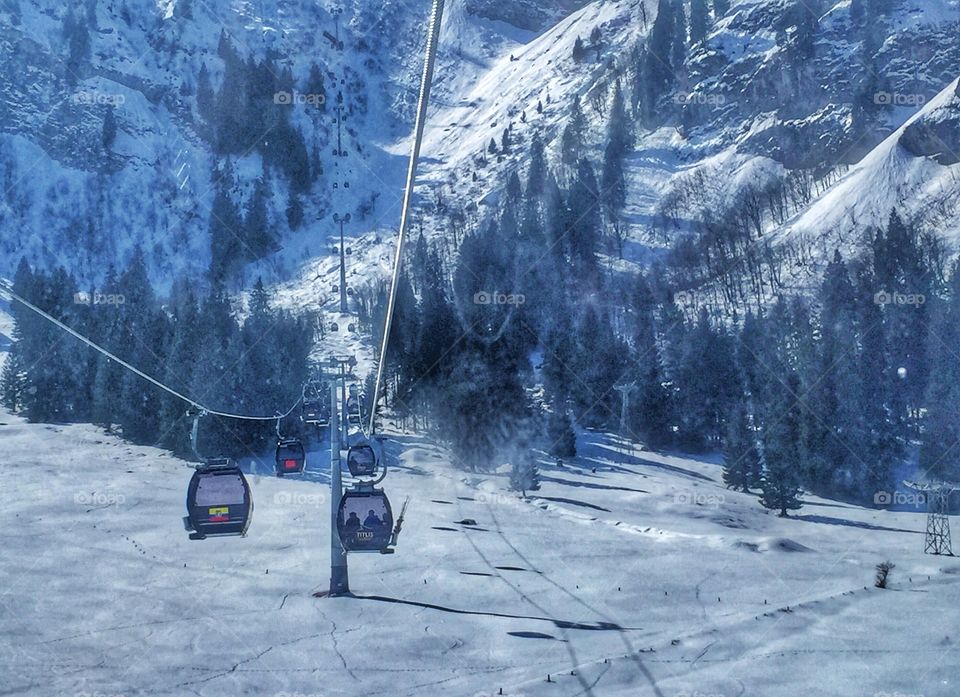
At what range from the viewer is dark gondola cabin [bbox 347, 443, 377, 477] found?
736 inches

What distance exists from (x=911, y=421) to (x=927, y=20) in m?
94.4

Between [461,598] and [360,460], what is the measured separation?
593cm

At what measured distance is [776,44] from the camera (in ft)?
442

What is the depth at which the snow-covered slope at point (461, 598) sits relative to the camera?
56.1 feet

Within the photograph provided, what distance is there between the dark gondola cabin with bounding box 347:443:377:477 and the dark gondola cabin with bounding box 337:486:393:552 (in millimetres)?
2535

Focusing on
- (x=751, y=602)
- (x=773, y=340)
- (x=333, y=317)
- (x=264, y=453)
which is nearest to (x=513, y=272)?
(x=333, y=317)

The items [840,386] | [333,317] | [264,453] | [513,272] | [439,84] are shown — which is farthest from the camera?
[439,84]

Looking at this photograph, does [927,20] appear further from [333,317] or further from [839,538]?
[839,538]

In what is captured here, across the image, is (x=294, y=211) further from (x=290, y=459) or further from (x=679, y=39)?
(x=290, y=459)

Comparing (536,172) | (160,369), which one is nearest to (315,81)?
(536,172)

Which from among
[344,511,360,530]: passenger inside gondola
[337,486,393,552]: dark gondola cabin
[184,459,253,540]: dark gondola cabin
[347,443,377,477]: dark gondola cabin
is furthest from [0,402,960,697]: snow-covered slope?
[184,459,253,540]: dark gondola cabin

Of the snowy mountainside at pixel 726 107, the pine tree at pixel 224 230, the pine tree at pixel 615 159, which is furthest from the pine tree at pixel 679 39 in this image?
the pine tree at pixel 224 230

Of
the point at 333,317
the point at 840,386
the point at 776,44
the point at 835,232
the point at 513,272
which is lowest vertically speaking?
the point at 840,386

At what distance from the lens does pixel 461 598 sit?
2288 centimetres
